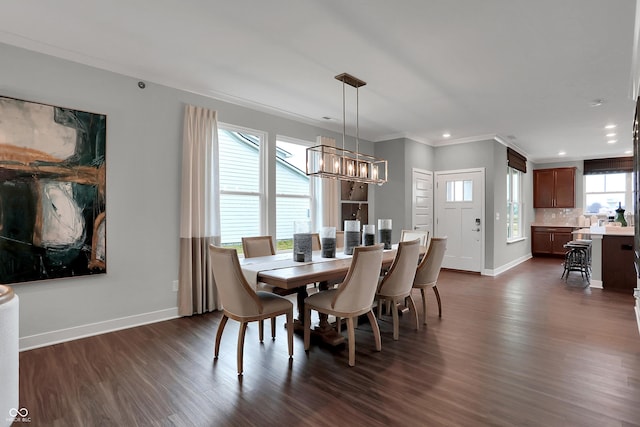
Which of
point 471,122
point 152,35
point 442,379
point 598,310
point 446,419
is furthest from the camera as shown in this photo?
point 471,122

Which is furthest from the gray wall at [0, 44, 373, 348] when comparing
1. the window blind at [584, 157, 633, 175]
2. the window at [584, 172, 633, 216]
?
the window at [584, 172, 633, 216]

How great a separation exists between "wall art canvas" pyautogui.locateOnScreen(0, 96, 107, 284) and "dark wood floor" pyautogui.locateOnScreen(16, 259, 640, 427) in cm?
79

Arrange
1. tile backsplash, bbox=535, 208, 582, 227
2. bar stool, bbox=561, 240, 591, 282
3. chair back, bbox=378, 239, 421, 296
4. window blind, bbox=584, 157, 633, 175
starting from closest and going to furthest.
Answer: chair back, bbox=378, 239, 421, 296 → bar stool, bbox=561, 240, 591, 282 → window blind, bbox=584, 157, 633, 175 → tile backsplash, bbox=535, 208, 582, 227

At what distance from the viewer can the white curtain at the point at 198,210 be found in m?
3.89

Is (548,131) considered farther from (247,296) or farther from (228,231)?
(247,296)

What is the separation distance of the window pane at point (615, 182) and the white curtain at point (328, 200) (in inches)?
310

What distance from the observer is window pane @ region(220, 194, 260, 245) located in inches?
173

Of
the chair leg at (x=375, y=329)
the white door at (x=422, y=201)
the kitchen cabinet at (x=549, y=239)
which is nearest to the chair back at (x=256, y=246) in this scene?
the chair leg at (x=375, y=329)

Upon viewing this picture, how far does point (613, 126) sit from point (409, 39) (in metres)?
5.20

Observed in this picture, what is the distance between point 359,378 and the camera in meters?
2.44

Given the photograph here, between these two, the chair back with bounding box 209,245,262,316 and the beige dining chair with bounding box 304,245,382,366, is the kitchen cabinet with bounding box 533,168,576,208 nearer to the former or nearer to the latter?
the beige dining chair with bounding box 304,245,382,366

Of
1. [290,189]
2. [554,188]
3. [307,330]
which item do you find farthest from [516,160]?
[307,330]

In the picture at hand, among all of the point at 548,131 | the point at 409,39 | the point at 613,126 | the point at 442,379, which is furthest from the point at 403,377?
the point at 613,126

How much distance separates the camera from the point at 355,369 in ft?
8.46
